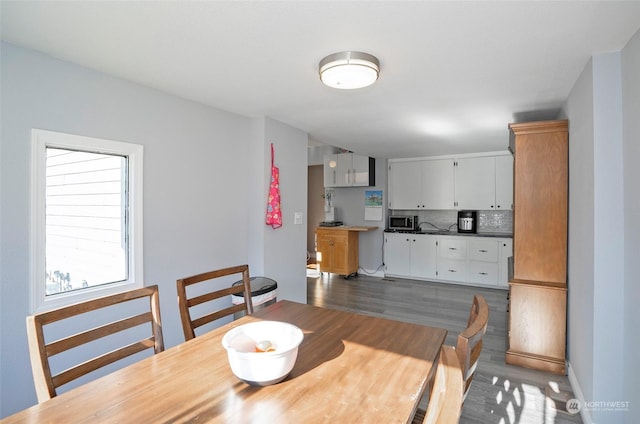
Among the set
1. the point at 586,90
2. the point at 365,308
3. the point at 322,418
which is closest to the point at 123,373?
the point at 322,418

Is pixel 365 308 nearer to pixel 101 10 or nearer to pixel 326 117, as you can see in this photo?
pixel 326 117

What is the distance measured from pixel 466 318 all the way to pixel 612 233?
2340 mm

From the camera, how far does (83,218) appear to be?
223cm

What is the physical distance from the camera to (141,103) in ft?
8.08

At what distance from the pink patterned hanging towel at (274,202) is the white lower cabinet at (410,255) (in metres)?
3.20

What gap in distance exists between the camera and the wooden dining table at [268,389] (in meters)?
0.94

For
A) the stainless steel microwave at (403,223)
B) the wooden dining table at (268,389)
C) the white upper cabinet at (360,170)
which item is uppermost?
the white upper cabinet at (360,170)

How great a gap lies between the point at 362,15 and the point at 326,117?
1.82m

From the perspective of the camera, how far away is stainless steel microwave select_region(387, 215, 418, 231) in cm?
596

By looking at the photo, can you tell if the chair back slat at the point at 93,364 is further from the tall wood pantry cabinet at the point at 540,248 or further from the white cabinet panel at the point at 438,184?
the white cabinet panel at the point at 438,184

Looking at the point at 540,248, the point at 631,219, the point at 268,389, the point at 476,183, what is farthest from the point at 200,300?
the point at 476,183

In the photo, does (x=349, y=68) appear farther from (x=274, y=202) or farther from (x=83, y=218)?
(x=83, y=218)

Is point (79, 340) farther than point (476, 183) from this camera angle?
No

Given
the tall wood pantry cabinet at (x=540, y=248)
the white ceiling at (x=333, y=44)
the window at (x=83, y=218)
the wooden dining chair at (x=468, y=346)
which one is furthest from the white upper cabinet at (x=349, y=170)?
the wooden dining chair at (x=468, y=346)
